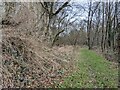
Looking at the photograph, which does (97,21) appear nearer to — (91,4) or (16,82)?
(91,4)

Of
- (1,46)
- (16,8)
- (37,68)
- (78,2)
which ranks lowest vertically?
(37,68)

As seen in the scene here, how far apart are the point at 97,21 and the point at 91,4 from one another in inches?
214

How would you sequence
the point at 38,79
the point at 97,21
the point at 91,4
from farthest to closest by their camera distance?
the point at 97,21 < the point at 91,4 < the point at 38,79

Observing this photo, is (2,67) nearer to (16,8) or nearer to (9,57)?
(9,57)

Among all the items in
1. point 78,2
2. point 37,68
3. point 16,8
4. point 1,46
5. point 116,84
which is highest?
point 78,2

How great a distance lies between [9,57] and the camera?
880 cm

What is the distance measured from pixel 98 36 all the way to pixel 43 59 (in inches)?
1653

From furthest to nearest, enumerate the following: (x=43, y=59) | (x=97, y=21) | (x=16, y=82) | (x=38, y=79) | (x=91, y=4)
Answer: (x=97, y=21)
(x=91, y=4)
(x=43, y=59)
(x=38, y=79)
(x=16, y=82)

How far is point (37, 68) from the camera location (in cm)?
960

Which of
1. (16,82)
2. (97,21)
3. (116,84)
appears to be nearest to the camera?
(16,82)

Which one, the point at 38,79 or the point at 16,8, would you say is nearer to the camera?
the point at 38,79

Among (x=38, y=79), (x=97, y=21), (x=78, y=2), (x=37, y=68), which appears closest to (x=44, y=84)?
(x=38, y=79)

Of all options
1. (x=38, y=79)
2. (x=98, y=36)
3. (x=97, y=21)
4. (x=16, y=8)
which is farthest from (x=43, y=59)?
(x=98, y=36)

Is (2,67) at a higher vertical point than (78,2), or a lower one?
lower
